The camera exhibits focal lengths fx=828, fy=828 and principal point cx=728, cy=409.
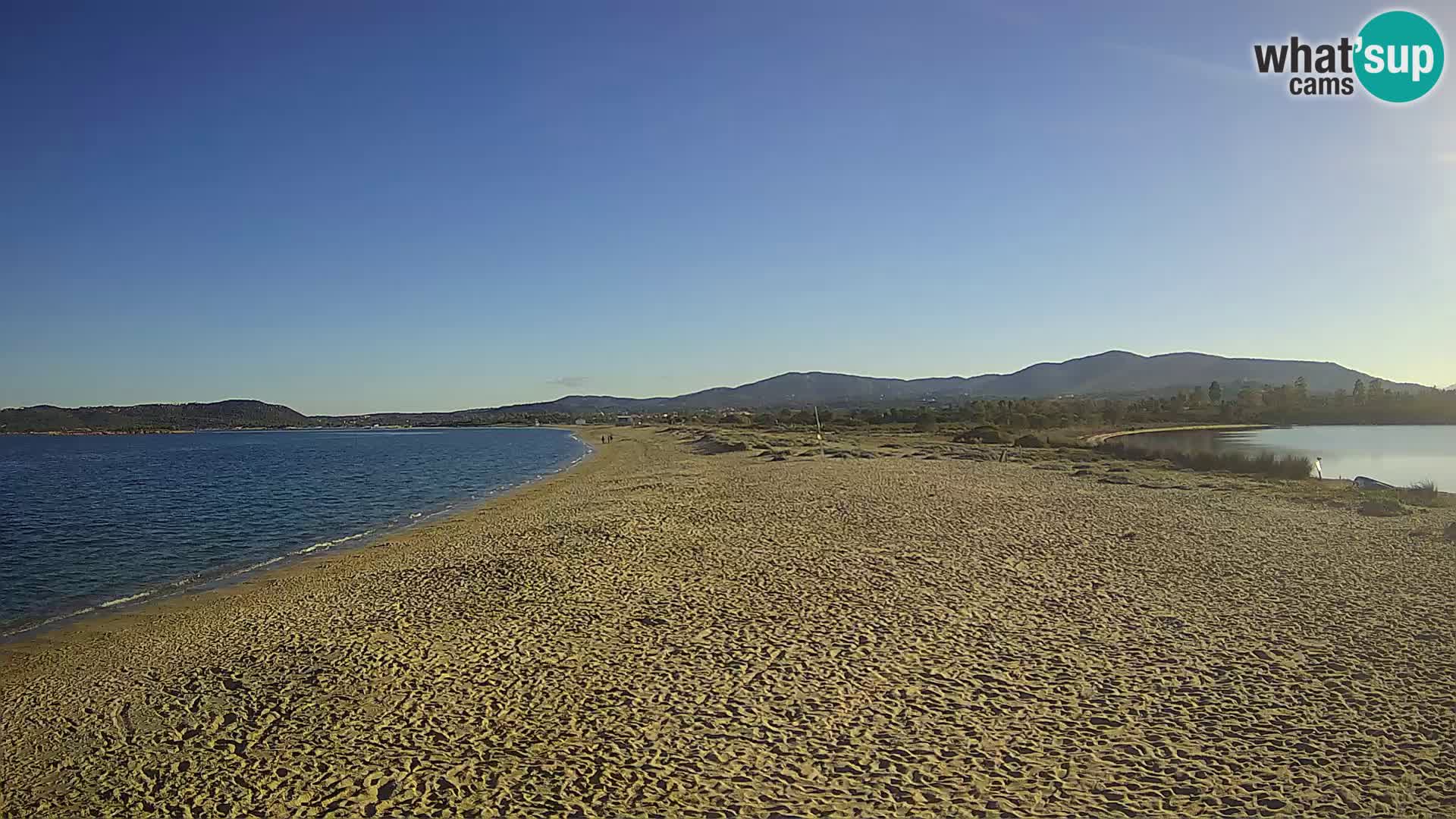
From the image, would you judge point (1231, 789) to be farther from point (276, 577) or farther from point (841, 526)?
point (276, 577)

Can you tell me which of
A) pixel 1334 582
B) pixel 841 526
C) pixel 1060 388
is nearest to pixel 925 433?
pixel 841 526

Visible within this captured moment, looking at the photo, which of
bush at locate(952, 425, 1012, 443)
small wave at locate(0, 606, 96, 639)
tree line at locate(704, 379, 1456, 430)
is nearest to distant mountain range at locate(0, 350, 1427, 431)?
tree line at locate(704, 379, 1456, 430)

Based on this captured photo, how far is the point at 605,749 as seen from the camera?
6273mm

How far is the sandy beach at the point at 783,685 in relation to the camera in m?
5.61

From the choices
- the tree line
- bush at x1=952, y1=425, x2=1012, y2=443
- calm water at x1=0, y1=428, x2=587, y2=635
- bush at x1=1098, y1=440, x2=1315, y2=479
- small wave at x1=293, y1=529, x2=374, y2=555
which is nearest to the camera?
calm water at x1=0, y1=428, x2=587, y2=635

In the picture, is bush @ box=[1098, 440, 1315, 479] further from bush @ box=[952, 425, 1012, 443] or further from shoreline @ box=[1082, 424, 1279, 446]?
shoreline @ box=[1082, 424, 1279, 446]

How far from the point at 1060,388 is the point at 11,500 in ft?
594

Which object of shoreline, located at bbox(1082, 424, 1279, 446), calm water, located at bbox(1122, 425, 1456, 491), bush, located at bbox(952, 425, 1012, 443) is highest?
bush, located at bbox(952, 425, 1012, 443)

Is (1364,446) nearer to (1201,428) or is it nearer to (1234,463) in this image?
(1234,463)

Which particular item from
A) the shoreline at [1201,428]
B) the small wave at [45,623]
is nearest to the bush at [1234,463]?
the shoreline at [1201,428]

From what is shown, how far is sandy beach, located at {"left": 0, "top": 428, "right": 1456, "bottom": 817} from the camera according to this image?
5.61 meters

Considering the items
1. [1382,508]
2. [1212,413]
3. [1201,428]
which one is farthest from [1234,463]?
[1212,413]

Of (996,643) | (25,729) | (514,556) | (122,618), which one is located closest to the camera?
(25,729)

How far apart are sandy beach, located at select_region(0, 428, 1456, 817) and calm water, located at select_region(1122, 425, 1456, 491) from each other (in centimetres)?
2214
